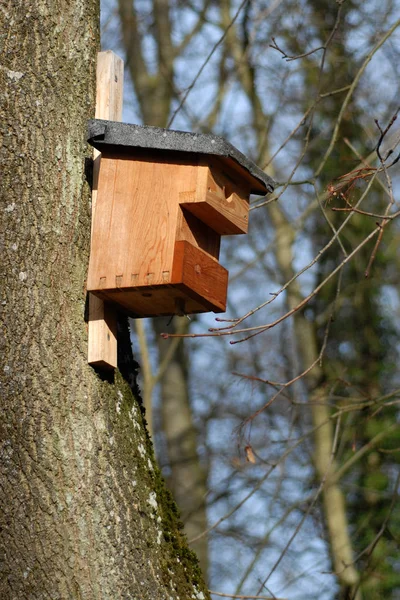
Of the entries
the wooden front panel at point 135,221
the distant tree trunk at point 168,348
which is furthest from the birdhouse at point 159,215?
the distant tree trunk at point 168,348

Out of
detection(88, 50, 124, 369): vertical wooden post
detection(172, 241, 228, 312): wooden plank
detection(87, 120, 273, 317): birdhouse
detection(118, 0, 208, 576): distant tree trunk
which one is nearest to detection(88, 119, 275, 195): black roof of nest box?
detection(87, 120, 273, 317): birdhouse

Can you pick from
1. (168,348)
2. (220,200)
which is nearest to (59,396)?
(220,200)

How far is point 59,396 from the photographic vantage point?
2326 mm

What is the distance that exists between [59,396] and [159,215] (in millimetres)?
606

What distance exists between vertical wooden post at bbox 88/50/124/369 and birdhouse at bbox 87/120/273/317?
3 centimetres

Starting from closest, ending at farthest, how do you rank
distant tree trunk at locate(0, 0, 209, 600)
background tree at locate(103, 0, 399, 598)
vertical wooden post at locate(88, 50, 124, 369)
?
distant tree trunk at locate(0, 0, 209, 600), vertical wooden post at locate(88, 50, 124, 369), background tree at locate(103, 0, 399, 598)

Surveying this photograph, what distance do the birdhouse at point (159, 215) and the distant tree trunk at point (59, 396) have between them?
0.08 meters

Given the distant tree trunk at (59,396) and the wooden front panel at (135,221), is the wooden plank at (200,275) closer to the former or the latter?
the wooden front panel at (135,221)

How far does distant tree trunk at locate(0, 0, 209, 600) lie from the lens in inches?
87.7

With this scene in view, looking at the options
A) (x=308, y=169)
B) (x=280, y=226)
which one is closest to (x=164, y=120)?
(x=280, y=226)

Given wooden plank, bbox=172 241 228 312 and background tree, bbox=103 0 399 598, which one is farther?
background tree, bbox=103 0 399 598

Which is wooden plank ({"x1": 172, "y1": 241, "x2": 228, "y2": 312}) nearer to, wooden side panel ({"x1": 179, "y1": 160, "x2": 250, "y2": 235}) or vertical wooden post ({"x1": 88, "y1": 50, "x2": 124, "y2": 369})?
wooden side panel ({"x1": 179, "y1": 160, "x2": 250, "y2": 235})

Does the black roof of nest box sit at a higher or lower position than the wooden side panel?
higher

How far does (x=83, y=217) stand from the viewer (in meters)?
2.57
